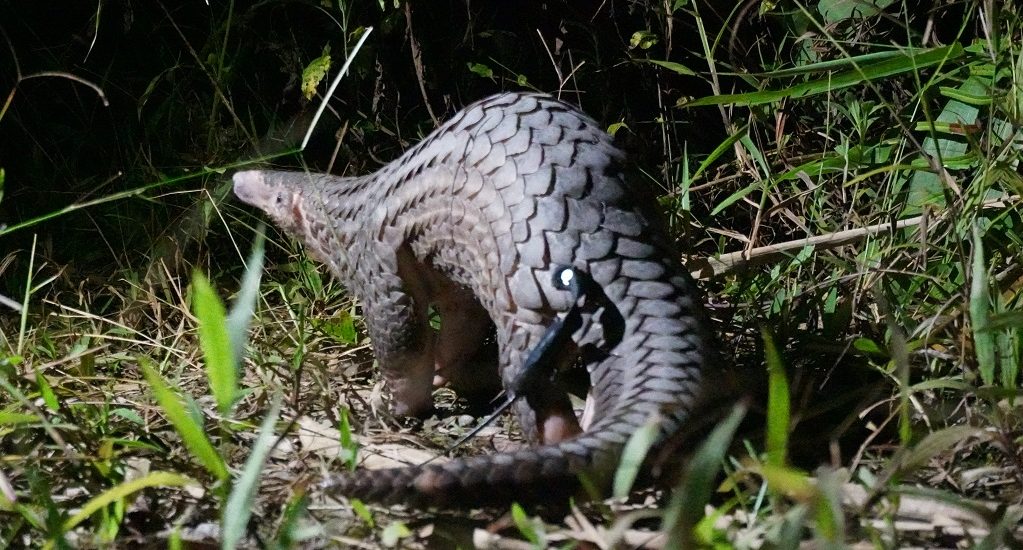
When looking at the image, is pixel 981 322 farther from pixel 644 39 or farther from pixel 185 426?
pixel 644 39

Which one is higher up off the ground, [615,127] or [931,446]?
[615,127]

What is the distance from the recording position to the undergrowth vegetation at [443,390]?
1369 mm

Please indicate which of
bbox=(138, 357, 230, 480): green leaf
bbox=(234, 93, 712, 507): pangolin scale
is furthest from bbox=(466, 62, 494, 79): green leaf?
bbox=(138, 357, 230, 480): green leaf

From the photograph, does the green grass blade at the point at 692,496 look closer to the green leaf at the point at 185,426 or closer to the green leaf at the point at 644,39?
the green leaf at the point at 185,426

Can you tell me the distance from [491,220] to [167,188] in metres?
1.69

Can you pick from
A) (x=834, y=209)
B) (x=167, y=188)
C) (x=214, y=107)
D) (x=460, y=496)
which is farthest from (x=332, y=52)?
(x=460, y=496)

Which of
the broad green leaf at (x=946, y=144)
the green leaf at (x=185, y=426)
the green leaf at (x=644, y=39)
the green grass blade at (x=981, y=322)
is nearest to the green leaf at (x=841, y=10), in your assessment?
the broad green leaf at (x=946, y=144)

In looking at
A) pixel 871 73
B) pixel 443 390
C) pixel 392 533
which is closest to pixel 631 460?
pixel 392 533

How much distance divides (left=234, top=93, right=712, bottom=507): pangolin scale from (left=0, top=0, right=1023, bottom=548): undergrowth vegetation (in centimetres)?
8

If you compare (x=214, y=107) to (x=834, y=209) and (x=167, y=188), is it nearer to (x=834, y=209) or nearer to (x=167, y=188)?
(x=167, y=188)

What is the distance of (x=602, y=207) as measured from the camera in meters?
1.75

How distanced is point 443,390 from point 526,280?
2.61 feet

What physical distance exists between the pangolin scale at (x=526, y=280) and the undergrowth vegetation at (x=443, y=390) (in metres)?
0.08

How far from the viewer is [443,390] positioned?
7.98ft
